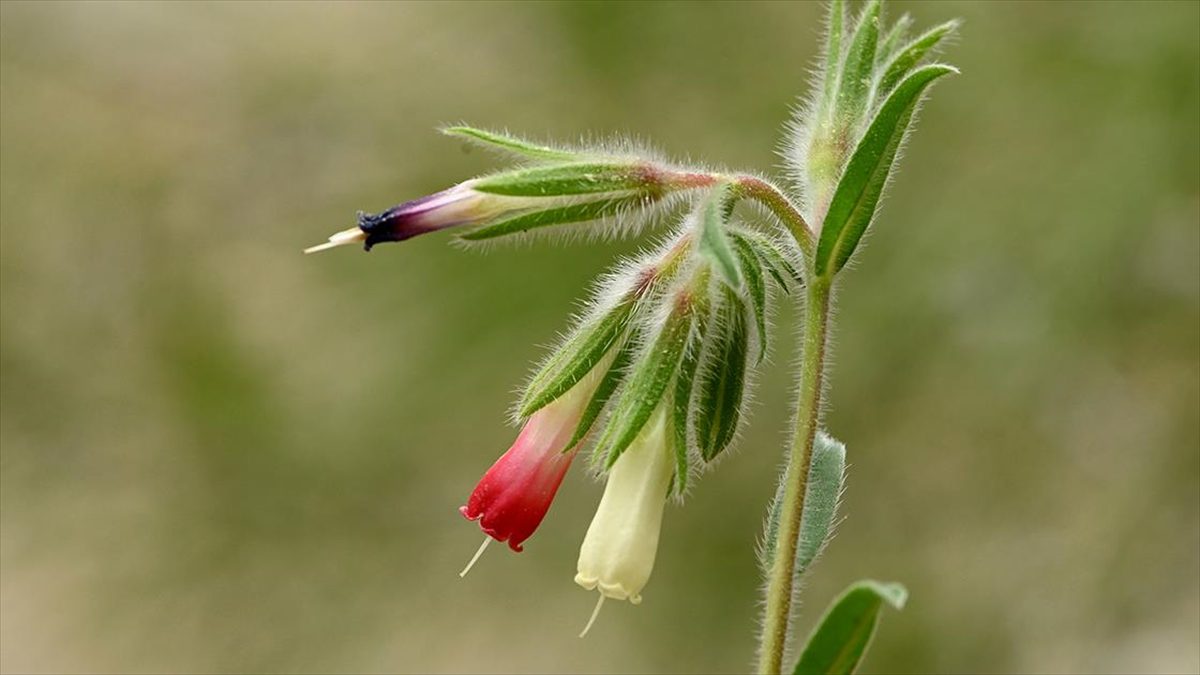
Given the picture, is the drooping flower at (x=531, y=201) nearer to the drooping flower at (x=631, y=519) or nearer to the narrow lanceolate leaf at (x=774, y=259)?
the narrow lanceolate leaf at (x=774, y=259)

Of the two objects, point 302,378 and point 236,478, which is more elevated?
point 302,378

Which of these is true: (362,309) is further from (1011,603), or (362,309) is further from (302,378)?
(1011,603)

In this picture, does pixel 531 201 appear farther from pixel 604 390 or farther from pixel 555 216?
pixel 604 390

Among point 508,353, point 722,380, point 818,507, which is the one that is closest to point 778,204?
point 722,380

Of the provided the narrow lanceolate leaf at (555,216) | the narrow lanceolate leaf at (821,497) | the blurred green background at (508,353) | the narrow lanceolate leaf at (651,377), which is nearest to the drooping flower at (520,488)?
the narrow lanceolate leaf at (651,377)

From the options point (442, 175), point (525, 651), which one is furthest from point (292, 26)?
point (525, 651)

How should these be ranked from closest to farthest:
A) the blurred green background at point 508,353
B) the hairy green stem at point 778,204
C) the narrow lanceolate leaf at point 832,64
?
1. the hairy green stem at point 778,204
2. the narrow lanceolate leaf at point 832,64
3. the blurred green background at point 508,353
